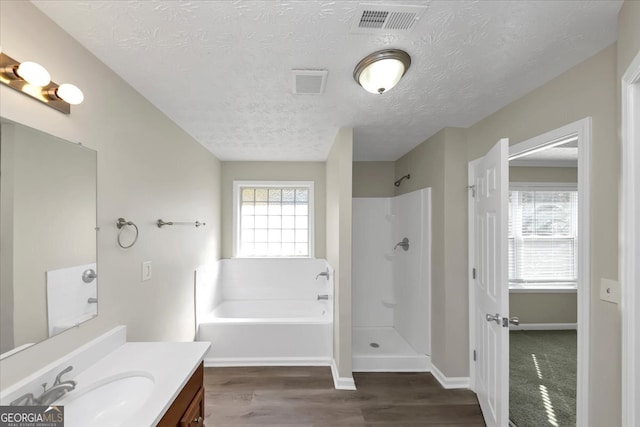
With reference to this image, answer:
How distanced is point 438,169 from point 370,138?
740mm

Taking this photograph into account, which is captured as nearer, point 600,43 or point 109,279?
point 600,43

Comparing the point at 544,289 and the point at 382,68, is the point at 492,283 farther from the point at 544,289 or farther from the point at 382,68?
the point at 544,289

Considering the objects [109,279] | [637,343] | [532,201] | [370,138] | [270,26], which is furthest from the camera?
[532,201]

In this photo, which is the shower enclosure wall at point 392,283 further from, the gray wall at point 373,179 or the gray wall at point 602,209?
the gray wall at point 602,209

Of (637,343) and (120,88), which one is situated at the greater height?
(120,88)

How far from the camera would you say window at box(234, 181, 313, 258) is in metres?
3.92

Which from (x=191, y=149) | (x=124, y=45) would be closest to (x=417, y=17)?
(x=124, y=45)

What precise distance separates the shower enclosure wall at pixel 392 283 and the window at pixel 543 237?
182 cm

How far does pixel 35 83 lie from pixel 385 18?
138 centimetres

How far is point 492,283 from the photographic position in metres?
1.79

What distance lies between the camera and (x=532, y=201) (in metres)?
3.89

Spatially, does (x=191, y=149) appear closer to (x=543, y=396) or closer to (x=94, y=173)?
(x=94, y=173)

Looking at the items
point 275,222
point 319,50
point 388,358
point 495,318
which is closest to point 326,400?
point 388,358

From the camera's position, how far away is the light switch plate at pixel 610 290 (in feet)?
3.97
